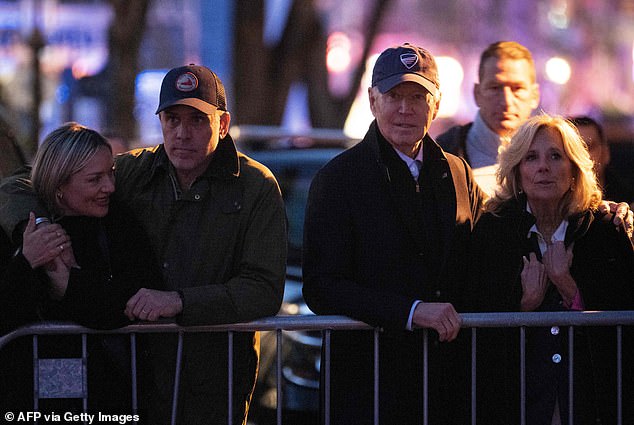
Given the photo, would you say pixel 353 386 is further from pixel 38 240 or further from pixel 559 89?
pixel 559 89

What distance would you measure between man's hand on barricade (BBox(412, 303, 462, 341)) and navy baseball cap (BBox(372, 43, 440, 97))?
0.92 metres

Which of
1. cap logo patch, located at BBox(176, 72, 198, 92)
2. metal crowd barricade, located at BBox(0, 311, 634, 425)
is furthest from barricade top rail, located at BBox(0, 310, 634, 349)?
cap logo patch, located at BBox(176, 72, 198, 92)

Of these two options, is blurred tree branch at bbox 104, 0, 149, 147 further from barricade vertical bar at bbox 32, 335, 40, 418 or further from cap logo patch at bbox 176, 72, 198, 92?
barricade vertical bar at bbox 32, 335, 40, 418

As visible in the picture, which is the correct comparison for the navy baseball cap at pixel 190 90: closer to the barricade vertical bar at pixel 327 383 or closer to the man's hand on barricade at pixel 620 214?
the barricade vertical bar at pixel 327 383

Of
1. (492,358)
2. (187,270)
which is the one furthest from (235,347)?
(492,358)

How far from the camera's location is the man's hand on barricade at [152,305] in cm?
424

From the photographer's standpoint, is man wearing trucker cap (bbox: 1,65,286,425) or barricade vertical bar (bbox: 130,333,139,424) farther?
man wearing trucker cap (bbox: 1,65,286,425)

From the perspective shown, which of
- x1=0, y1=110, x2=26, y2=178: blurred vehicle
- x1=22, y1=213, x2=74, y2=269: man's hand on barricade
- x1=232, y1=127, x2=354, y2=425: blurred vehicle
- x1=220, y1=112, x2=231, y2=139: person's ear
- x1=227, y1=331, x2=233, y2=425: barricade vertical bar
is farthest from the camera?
x1=232, y1=127, x2=354, y2=425: blurred vehicle

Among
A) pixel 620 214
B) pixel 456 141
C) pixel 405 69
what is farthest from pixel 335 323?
pixel 456 141

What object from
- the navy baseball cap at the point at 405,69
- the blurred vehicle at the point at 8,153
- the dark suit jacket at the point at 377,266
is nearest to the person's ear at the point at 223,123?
the dark suit jacket at the point at 377,266

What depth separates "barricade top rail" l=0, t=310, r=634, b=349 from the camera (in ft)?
14.0

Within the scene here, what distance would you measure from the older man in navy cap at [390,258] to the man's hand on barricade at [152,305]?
539 millimetres

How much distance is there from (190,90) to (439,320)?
54.1 inches

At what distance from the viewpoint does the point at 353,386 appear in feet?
14.5
